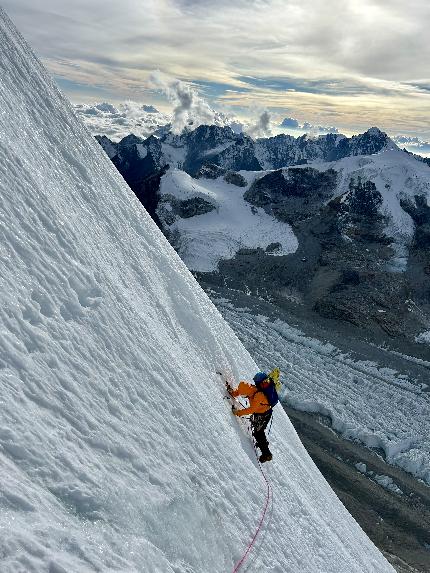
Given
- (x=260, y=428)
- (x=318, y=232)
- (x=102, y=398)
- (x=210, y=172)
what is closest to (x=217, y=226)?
(x=318, y=232)

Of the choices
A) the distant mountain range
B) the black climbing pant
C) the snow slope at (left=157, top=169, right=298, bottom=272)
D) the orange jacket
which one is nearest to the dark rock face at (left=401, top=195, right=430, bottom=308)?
the distant mountain range

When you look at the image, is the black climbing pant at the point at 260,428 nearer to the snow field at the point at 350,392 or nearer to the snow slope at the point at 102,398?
the snow slope at the point at 102,398

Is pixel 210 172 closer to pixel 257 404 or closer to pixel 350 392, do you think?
pixel 350 392

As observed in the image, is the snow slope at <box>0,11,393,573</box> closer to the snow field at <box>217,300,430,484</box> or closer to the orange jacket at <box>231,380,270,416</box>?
the orange jacket at <box>231,380,270,416</box>

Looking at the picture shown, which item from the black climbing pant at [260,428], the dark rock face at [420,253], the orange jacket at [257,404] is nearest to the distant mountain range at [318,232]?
the dark rock face at [420,253]

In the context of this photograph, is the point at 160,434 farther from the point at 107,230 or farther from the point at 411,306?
the point at 411,306
